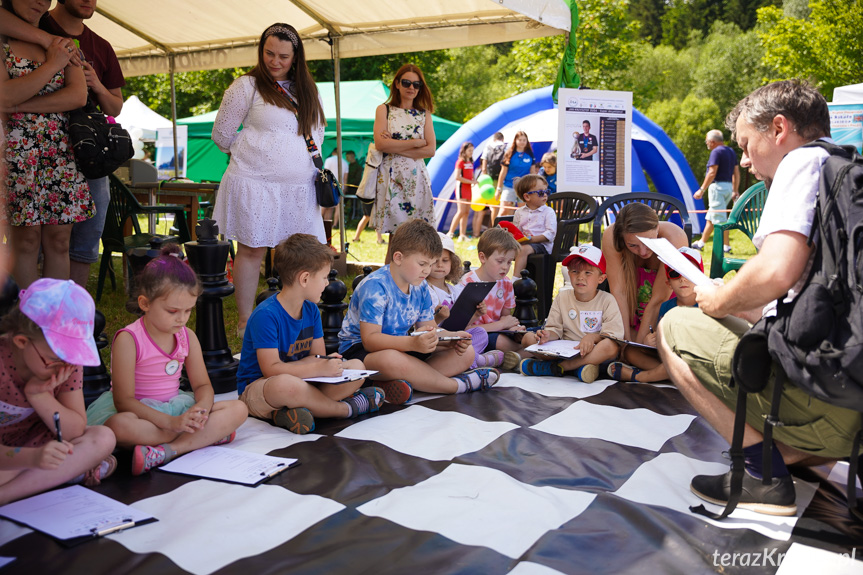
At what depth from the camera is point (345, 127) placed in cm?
1538

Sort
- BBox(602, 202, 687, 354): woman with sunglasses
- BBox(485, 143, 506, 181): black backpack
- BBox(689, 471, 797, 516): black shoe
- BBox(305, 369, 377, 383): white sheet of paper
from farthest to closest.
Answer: BBox(485, 143, 506, 181): black backpack < BBox(602, 202, 687, 354): woman with sunglasses < BBox(305, 369, 377, 383): white sheet of paper < BBox(689, 471, 797, 516): black shoe

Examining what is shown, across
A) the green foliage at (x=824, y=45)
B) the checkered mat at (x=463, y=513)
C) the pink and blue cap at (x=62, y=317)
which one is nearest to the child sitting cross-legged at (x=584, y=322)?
the checkered mat at (x=463, y=513)

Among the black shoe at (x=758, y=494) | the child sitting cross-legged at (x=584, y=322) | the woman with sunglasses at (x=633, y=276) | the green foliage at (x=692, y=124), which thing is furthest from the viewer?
the green foliage at (x=692, y=124)

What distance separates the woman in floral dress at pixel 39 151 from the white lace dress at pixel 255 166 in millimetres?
784

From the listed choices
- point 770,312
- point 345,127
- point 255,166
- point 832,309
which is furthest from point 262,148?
point 345,127

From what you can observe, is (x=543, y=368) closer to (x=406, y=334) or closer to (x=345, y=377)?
(x=406, y=334)

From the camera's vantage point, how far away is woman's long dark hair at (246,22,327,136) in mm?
3998

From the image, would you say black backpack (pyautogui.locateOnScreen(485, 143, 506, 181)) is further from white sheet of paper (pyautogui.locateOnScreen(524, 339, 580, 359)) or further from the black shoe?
the black shoe

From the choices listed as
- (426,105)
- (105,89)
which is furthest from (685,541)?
(426,105)

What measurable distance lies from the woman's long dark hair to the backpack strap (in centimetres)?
295

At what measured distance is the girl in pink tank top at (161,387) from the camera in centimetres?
232

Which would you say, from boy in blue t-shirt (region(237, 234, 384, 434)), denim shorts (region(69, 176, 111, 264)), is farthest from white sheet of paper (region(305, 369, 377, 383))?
denim shorts (region(69, 176, 111, 264))

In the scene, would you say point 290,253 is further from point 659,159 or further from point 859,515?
point 659,159

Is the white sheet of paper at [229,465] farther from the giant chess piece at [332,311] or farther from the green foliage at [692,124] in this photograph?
the green foliage at [692,124]
